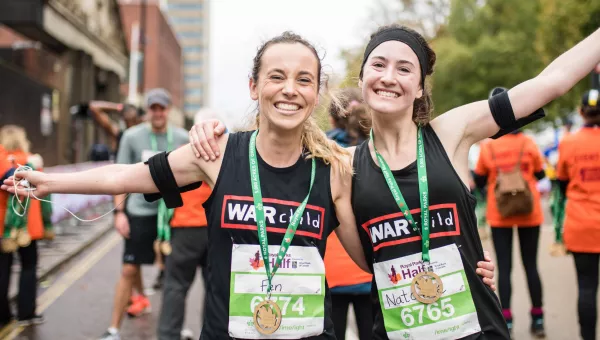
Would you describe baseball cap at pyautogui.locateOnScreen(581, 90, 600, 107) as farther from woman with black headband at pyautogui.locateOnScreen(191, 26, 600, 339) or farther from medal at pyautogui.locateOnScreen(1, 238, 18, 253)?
medal at pyautogui.locateOnScreen(1, 238, 18, 253)

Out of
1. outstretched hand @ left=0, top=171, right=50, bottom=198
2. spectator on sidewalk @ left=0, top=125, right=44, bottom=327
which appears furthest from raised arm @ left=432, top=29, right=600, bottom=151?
spectator on sidewalk @ left=0, top=125, right=44, bottom=327

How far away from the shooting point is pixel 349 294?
3695mm

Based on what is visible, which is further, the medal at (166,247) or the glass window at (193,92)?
the glass window at (193,92)

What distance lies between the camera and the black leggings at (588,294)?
471cm

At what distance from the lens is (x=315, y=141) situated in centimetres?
261

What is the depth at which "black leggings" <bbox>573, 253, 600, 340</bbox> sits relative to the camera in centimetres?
471

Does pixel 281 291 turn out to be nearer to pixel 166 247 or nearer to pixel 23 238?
pixel 166 247

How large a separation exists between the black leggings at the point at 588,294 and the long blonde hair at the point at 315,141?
3062 mm

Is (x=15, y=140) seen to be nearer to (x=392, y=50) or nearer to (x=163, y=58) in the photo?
(x=392, y=50)

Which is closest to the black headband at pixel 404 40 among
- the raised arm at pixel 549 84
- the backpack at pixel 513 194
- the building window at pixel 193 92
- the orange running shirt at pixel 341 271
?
the raised arm at pixel 549 84

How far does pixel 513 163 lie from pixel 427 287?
150 inches

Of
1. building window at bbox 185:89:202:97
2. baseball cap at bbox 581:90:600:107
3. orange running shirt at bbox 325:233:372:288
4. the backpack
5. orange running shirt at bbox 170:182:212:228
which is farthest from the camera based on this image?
building window at bbox 185:89:202:97

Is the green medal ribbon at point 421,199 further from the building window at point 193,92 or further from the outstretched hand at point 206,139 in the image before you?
the building window at point 193,92

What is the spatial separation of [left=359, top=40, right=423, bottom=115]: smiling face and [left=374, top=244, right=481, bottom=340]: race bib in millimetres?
633
